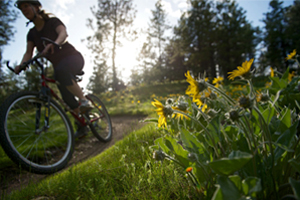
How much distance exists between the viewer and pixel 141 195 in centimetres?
95

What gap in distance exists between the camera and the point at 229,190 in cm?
53

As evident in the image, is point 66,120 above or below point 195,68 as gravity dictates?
below

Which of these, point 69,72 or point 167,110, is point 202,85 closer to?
point 167,110

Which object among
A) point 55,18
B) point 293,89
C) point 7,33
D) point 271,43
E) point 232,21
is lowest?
point 293,89

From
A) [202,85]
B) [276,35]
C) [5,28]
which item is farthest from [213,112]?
[276,35]

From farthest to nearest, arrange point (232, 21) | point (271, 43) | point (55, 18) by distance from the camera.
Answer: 1. point (271, 43)
2. point (232, 21)
3. point (55, 18)

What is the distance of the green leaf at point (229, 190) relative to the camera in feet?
1.70

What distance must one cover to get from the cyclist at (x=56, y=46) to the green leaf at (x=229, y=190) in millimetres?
2695

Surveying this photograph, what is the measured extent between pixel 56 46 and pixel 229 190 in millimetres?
3134

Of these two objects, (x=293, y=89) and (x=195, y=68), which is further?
(x=195, y=68)

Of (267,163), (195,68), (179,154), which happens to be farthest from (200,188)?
(195,68)

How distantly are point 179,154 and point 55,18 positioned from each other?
303 centimetres

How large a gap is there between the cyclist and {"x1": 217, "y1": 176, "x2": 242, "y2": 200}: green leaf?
8.84 ft

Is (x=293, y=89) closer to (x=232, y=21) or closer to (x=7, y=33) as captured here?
(x=7, y=33)
